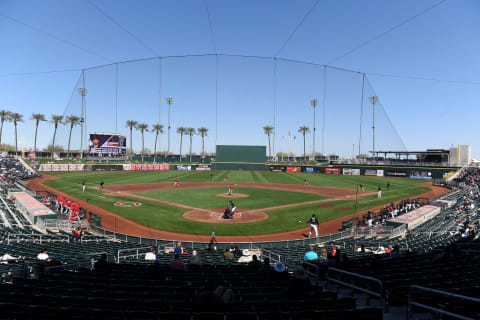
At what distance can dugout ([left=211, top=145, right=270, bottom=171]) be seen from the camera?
76.9m

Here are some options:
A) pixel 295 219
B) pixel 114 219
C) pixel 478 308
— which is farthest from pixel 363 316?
pixel 114 219

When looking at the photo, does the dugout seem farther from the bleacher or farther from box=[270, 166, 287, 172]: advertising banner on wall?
the bleacher

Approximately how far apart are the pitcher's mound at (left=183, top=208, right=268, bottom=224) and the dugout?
51306mm

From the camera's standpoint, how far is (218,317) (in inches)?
133

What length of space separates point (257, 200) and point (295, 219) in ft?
28.8

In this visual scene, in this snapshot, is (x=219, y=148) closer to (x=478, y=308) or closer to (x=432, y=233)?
(x=432, y=233)

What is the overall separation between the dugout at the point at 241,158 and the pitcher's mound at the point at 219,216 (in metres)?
51.3

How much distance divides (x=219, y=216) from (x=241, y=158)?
2127 inches

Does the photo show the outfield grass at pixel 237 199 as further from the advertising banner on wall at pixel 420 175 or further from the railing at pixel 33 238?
the advertising banner on wall at pixel 420 175

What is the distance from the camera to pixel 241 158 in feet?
253

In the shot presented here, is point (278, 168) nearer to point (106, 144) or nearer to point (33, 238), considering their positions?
point (106, 144)

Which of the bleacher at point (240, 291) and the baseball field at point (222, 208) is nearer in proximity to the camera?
the bleacher at point (240, 291)

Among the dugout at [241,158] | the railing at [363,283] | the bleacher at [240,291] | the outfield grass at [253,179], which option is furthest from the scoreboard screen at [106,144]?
the railing at [363,283]

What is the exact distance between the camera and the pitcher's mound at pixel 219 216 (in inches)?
867
